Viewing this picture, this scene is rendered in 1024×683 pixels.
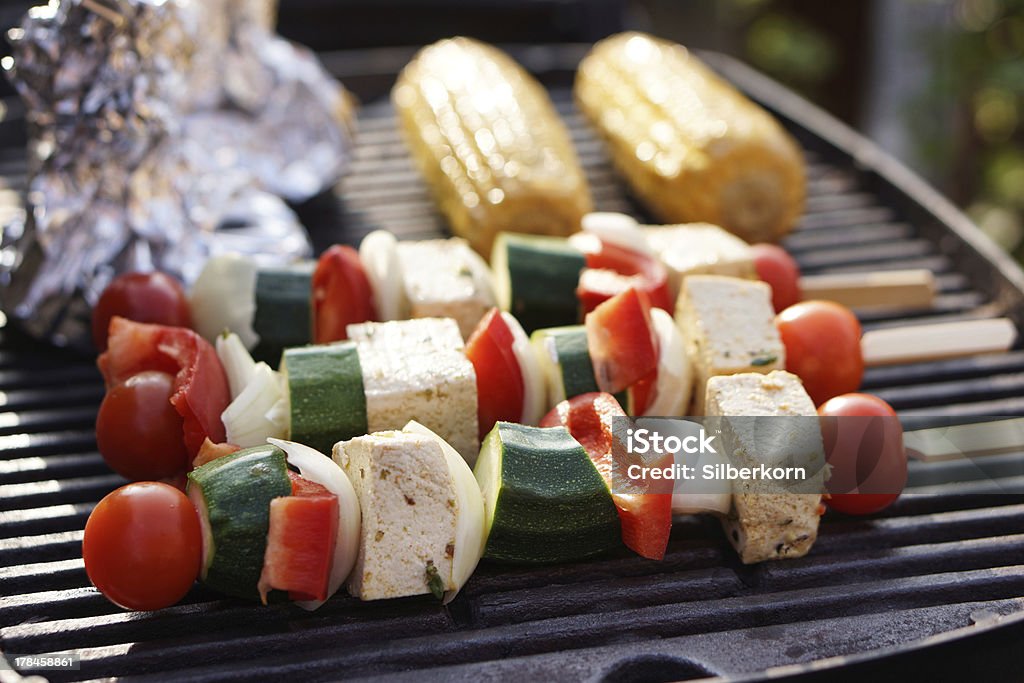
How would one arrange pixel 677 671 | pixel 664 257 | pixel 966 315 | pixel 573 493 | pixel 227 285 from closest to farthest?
pixel 677 671 < pixel 573 493 < pixel 227 285 < pixel 664 257 < pixel 966 315

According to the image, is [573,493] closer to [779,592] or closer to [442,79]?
[779,592]

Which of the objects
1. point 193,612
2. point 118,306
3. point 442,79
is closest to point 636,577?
point 193,612

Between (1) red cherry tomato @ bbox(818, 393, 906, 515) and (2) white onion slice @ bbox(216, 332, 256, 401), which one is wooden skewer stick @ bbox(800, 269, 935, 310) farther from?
(2) white onion slice @ bbox(216, 332, 256, 401)

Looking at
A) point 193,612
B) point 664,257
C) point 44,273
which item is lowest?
point 193,612

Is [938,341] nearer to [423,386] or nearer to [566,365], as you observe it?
[566,365]

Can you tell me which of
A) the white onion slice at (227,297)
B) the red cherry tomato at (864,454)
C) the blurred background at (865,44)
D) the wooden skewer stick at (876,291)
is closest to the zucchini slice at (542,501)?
the red cherry tomato at (864,454)

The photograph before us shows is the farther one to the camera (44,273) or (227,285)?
(44,273)

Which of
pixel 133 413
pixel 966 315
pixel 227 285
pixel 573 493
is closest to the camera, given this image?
pixel 573 493

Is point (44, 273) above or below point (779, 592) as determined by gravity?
above
